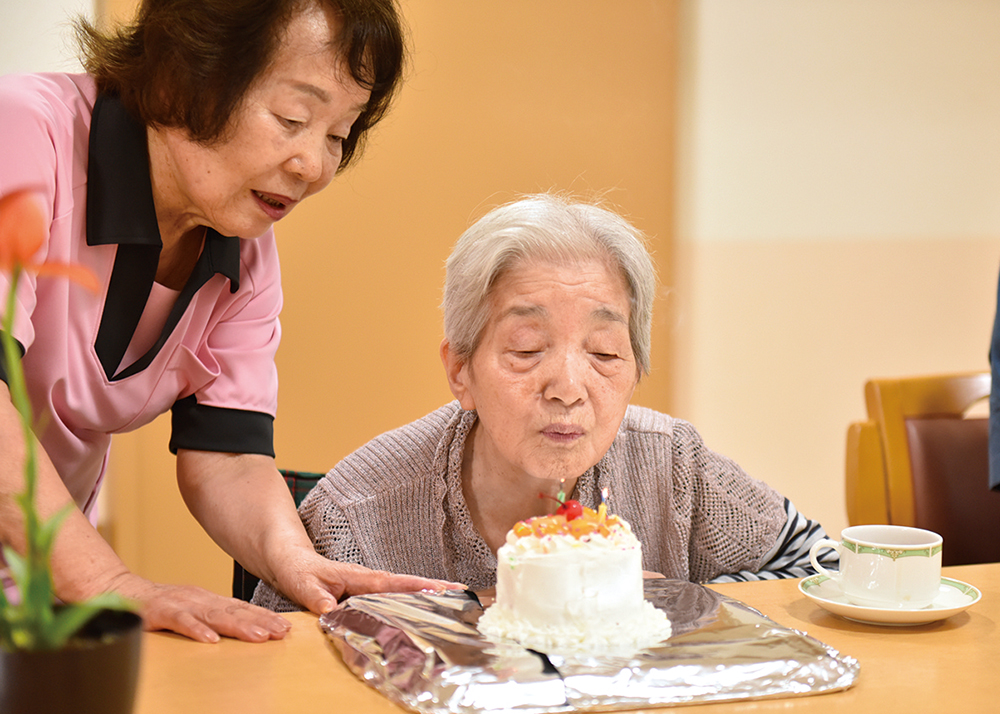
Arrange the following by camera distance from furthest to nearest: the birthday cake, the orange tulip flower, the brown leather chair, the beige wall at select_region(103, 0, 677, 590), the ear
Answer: the beige wall at select_region(103, 0, 677, 590) < the brown leather chair < the ear < the birthday cake < the orange tulip flower

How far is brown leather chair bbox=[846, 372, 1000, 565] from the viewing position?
7.45ft

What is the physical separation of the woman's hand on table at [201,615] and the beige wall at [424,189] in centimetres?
204

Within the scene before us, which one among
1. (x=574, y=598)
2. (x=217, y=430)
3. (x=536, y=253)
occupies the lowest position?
(x=574, y=598)

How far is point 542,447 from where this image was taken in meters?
1.52

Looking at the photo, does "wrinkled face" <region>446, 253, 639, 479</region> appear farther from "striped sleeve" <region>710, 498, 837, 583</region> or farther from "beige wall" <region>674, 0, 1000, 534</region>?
"beige wall" <region>674, 0, 1000, 534</region>

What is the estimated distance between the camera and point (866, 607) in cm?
127

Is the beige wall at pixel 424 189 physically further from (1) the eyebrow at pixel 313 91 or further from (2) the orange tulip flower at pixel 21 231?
(2) the orange tulip flower at pixel 21 231

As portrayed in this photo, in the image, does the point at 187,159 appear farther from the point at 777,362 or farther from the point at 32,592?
the point at 777,362

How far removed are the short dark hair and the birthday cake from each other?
0.77m

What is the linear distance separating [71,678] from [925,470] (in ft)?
6.76

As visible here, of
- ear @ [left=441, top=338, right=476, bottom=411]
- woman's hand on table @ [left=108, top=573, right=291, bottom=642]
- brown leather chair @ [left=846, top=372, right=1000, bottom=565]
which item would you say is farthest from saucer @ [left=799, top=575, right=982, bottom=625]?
brown leather chair @ [left=846, top=372, right=1000, bottom=565]

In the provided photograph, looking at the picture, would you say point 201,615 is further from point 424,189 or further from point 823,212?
point 823,212

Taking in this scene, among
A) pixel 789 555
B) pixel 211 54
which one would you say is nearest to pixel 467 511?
pixel 789 555

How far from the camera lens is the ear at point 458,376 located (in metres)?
1.65
